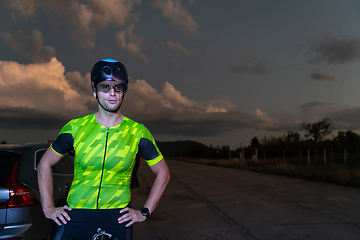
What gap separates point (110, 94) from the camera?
2.22 m

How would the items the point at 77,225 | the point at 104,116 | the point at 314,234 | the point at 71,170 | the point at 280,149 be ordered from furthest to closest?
the point at 280,149 → the point at 314,234 → the point at 71,170 → the point at 104,116 → the point at 77,225

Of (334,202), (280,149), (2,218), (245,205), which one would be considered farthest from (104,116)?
(280,149)

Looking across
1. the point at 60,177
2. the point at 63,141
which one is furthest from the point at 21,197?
the point at 63,141

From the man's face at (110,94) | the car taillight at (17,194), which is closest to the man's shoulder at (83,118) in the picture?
the man's face at (110,94)

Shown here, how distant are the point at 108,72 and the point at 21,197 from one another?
2.36 meters

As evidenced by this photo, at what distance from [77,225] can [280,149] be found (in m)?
66.7

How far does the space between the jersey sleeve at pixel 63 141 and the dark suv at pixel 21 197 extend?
194cm

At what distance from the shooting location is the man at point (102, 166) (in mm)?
2084

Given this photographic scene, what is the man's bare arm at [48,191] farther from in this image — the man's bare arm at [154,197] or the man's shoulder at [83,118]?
the man's bare arm at [154,197]

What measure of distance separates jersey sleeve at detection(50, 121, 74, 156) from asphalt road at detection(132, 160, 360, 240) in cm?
400

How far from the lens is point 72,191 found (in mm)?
2104

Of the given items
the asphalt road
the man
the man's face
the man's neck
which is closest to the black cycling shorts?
the man

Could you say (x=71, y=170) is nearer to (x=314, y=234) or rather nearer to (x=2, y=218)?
(x=2, y=218)

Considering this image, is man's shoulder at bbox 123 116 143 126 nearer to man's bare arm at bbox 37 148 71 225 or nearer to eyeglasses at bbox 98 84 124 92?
eyeglasses at bbox 98 84 124 92
